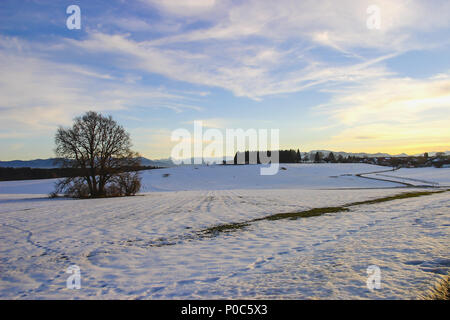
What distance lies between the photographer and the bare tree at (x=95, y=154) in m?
40.0

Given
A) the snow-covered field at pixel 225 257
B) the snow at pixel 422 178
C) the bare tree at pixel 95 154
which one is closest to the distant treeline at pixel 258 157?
the snow at pixel 422 178

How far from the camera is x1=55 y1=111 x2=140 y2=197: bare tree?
131 feet

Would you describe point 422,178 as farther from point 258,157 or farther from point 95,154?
point 258,157

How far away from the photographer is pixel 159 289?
7031mm

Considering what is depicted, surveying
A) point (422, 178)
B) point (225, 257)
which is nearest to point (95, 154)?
point (225, 257)

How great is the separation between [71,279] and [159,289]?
9.18 feet

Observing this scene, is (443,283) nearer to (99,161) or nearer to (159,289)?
(159,289)

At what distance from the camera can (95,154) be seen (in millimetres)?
40656

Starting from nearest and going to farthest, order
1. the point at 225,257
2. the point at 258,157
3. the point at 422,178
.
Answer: the point at 225,257 < the point at 422,178 < the point at 258,157

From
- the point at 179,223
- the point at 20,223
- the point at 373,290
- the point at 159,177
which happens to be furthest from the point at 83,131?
the point at 159,177

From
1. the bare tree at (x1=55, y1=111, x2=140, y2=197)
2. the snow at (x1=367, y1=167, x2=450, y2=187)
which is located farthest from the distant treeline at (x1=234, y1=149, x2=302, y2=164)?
the bare tree at (x1=55, y1=111, x2=140, y2=197)

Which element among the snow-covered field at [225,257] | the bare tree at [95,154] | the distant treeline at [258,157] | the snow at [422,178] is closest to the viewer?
the snow-covered field at [225,257]

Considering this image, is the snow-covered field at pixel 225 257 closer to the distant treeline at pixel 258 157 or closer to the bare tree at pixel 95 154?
the bare tree at pixel 95 154

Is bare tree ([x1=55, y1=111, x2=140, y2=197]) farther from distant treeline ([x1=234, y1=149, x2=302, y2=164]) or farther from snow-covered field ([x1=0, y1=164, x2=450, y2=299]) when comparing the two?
distant treeline ([x1=234, y1=149, x2=302, y2=164])
